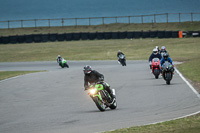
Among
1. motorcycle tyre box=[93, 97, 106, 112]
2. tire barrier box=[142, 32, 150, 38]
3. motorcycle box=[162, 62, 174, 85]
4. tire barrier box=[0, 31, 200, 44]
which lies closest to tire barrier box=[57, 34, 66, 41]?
tire barrier box=[0, 31, 200, 44]

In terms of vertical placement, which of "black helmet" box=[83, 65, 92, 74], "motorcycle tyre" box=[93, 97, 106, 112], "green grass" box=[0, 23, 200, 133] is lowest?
"green grass" box=[0, 23, 200, 133]

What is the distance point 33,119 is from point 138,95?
564cm

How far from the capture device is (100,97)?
13.2 metres

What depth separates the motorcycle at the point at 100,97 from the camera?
1316cm

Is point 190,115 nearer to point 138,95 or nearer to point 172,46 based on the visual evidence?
point 138,95

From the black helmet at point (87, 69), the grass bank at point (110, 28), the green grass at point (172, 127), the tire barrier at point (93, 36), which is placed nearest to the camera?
the green grass at point (172, 127)

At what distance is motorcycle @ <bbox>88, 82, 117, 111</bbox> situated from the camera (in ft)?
43.2

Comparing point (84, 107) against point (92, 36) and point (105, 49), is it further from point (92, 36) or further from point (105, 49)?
point (92, 36)

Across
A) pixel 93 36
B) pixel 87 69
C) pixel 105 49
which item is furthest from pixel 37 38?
pixel 87 69

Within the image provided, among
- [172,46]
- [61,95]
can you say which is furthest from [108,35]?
[61,95]

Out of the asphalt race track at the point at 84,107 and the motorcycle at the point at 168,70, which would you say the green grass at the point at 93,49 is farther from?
the asphalt race track at the point at 84,107

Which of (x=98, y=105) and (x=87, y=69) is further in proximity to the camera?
(x=87, y=69)

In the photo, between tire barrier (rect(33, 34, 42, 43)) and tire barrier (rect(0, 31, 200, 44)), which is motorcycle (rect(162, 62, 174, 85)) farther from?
tire barrier (rect(33, 34, 42, 43))

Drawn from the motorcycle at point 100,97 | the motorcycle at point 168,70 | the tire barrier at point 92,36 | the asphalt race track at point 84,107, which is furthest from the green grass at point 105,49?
the motorcycle at point 100,97
